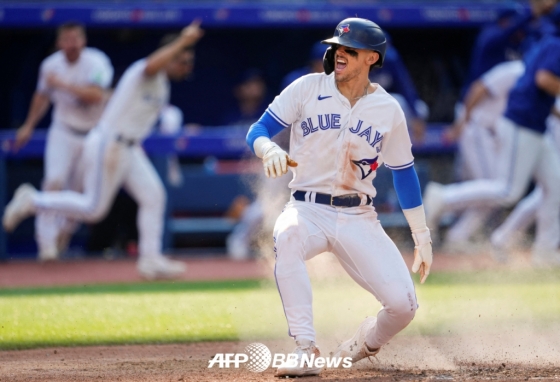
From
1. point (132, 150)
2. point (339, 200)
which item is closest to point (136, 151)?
point (132, 150)

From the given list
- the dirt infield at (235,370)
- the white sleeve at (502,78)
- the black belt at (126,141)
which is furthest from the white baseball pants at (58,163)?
the white sleeve at (502,78)

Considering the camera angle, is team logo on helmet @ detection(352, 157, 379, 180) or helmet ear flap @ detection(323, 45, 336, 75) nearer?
team logo on helmet @ detection(352, 157, 379, 180)

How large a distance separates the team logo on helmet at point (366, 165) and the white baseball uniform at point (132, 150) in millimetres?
4409

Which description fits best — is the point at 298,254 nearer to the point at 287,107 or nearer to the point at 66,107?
the point at 287,107

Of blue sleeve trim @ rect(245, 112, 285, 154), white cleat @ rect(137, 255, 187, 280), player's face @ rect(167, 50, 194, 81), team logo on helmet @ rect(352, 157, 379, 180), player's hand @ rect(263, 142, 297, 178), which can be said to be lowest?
white cleat @ rect(137, 255, 187, 280)

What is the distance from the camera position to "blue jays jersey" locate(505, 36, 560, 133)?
862 centimetres

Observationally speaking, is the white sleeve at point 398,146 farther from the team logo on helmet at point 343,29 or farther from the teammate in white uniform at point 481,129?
the teammate in white uniform at point 481,129

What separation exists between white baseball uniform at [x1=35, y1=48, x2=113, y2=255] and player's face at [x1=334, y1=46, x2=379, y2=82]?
17.6 ft

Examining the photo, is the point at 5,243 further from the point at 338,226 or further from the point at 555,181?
the point at 338,226

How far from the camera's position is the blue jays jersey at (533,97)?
862 centimetres

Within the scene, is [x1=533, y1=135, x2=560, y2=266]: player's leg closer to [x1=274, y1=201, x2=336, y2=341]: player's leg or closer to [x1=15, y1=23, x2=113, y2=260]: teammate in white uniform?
[x1=15, y1=23, x2=113, y2=260]: teammate in white uniform

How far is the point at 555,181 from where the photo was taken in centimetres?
884

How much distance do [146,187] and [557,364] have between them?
16.3 feet

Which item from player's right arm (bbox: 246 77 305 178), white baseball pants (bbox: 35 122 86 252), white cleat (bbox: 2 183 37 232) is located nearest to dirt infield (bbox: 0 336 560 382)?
player's right arm (bbox: 246 77 305 178)
